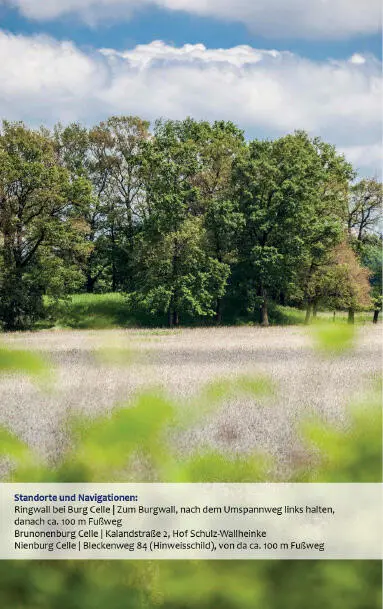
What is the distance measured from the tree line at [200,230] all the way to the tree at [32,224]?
0.08 m

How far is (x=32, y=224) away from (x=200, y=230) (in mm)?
11598

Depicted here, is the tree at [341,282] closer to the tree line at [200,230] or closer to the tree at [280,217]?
the tree line at [200,230]

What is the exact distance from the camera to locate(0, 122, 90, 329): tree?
140 ft

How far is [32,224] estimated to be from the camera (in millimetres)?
43500

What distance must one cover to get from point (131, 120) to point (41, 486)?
55649mm

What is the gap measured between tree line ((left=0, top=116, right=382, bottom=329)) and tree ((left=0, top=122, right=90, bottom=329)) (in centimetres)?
8

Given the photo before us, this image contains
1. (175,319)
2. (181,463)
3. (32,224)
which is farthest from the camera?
(175,319)

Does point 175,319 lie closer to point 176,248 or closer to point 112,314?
point 112,314

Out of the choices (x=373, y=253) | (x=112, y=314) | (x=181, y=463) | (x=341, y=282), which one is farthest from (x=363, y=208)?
(x=181, y=463)

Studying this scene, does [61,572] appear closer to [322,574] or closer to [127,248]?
[322,574]

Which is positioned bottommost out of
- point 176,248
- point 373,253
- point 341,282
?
point 341,282

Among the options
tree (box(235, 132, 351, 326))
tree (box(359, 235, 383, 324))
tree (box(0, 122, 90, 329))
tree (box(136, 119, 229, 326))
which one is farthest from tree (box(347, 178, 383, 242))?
tree (box(0, 122, 90, 329))

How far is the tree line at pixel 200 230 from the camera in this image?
143ft

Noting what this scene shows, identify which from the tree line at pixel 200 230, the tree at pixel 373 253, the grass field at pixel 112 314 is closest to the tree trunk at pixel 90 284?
the grass field at pixel 112 314
